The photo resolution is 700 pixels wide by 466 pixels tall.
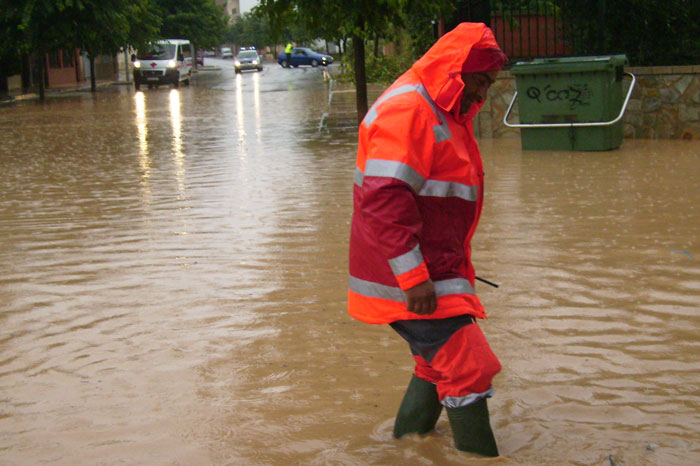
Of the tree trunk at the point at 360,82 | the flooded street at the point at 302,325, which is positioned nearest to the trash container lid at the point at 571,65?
the flooded street at the point at 302,325

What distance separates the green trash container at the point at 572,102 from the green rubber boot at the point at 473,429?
8876mm

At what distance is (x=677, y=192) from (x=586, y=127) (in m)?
3.32

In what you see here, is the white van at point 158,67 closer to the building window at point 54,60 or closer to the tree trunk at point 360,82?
the building window at point 54,60

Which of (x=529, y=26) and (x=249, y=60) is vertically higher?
(x=249, y=60)

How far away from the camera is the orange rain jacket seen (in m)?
2.89

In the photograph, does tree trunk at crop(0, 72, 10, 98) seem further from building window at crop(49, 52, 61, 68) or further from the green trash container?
the green trash container

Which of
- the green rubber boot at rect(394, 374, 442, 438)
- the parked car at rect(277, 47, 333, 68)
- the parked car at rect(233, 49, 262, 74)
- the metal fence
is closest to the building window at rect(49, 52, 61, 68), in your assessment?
the parked car at rect(233, 49, 262, 74)

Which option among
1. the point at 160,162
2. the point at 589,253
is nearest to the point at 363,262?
the point at 589,253

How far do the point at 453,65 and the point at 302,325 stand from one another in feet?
7.72

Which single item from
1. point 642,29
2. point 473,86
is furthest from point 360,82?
point 473,86

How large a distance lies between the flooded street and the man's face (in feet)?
4.09

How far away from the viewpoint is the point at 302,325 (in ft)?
16.6

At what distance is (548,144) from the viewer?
12070 mm

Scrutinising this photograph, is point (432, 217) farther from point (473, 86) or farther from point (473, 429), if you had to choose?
point (473, 429)
